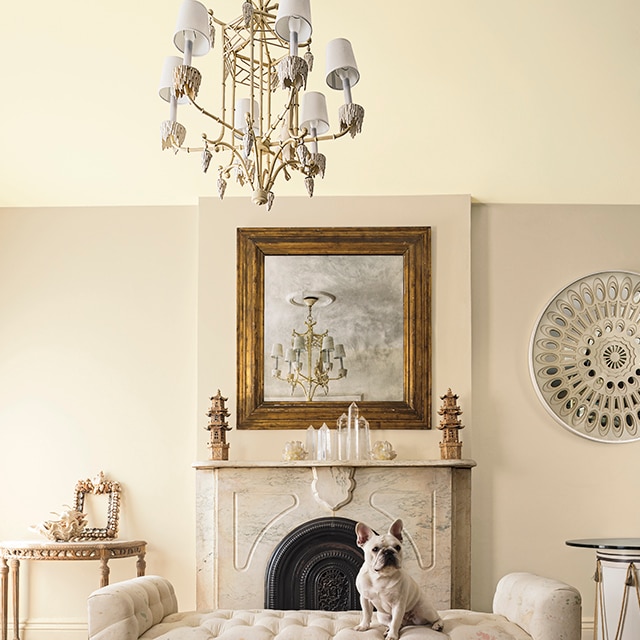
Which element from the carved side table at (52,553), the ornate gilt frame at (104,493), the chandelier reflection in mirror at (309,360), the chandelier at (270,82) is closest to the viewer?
the chandelier at (270,82)

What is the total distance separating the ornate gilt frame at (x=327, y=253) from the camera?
17.3 feet

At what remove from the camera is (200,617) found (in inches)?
123

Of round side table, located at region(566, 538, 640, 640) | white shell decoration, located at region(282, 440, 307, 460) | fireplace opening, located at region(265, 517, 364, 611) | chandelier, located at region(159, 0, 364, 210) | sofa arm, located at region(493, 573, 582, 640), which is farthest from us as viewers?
white shell decoration, located at region(282, 440, 307, 460)

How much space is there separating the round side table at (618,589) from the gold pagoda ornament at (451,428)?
91 centimetres

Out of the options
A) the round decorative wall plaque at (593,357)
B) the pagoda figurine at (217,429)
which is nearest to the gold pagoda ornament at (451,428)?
the round decorative wall plaque at (593,357)

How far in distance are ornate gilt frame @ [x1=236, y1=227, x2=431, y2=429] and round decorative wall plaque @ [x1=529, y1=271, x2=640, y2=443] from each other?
751mm

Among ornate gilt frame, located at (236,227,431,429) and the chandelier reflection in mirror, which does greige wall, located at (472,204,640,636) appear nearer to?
ornate gilt frame, located at (236,227,431,429)

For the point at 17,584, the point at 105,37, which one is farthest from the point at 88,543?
the point at 105,37

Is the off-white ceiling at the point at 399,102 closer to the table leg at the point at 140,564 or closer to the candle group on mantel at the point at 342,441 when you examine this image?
the candle group on mantel at the point at 342,441

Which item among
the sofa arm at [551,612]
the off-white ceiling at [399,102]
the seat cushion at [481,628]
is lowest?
the seat cushion at [481,628]

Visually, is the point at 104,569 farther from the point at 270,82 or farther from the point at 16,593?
the point at 270,82

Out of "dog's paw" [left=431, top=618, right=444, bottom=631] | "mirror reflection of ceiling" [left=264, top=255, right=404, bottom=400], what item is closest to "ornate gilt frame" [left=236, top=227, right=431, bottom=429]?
"mirror reflection of ceiling" [left=264, top=255, right=404, bottom=400]

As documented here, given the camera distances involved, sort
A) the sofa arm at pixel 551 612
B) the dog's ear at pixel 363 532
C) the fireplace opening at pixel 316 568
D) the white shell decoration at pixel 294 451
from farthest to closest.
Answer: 1. the white shell decoration at pixel 294 451
2. the fireplace opening at pixel 316 568
3. the dog's ear at pixel 363 532
4. the sofa arm at pixel 551 612

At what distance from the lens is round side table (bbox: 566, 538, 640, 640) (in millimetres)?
4238
